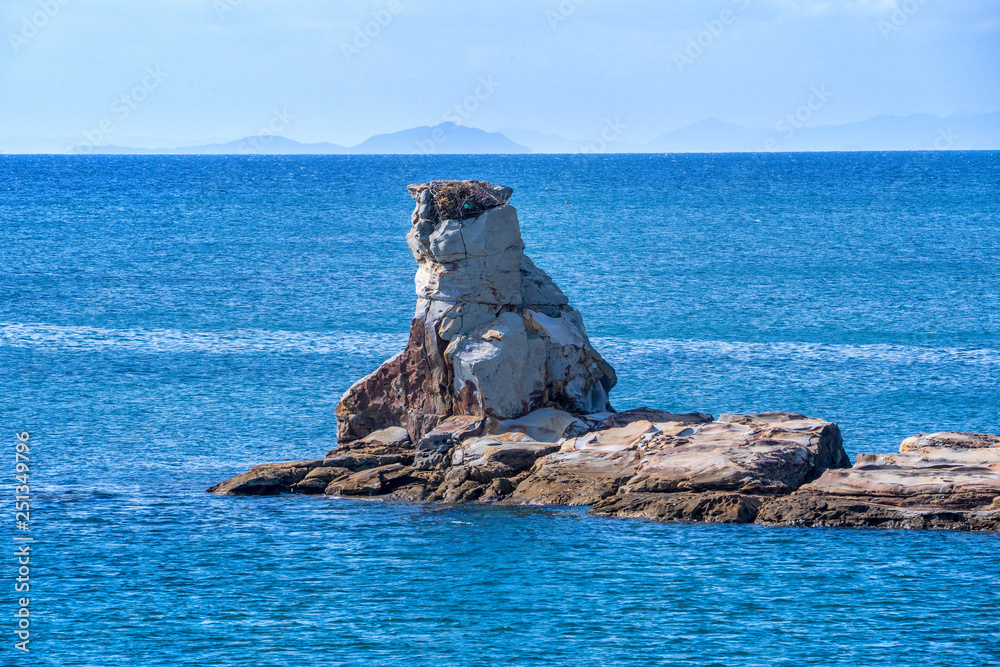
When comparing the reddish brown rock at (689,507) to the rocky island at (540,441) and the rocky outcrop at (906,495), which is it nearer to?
the rocky island at (540,441)

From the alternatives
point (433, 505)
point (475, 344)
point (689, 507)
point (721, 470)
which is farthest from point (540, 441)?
point (721, 470)

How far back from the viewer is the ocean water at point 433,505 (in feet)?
72.3

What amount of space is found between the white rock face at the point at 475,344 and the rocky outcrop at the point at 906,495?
761 cm

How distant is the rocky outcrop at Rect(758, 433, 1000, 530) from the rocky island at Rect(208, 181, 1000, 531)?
4 centimetres

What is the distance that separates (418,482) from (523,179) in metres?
159

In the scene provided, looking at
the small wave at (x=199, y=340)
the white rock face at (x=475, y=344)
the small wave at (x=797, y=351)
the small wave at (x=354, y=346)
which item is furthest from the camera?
the small wave at (x=199, y=340)

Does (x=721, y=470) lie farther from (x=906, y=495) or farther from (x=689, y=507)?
(x=906, y=495)

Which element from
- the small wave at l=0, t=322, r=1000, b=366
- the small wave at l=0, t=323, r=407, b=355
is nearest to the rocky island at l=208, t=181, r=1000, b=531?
the small wave at l=0, t=322, r=1000, b=366

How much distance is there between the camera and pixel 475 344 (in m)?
32.3

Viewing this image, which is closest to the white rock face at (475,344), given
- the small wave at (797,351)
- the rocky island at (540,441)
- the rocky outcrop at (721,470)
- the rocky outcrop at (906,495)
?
the rocky island at (540,441)

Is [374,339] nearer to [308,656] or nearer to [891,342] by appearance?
[891,342]

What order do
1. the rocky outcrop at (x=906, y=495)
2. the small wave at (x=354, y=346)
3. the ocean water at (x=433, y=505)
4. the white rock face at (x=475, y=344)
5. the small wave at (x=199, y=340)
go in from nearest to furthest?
1. the ocean water at (x=433, y=505)
2. the rocky outcrop at (x=906, y=495)
3. the white rock face at (x=475, y=344)
4. the small wave at (x=354, y=346)
5. the small wave at (x=199, y=340)

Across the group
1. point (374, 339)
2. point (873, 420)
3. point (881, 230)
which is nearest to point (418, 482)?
point (873, 420)

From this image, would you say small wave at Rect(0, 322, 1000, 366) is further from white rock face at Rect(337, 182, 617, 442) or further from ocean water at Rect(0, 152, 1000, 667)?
white rock face at Rect(337, 182, 617, 442)
